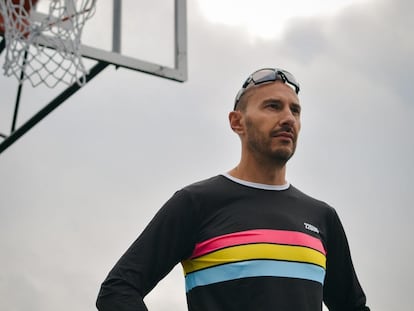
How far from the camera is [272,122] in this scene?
2.97 m

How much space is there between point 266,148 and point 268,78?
0.34 meters

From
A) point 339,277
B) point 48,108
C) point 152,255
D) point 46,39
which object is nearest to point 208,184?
point 152,255

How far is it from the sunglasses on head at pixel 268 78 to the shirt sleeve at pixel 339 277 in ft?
1.97

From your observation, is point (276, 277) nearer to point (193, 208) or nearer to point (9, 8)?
point (193, 208)

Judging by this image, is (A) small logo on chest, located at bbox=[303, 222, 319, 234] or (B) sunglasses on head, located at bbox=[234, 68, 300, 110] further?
(B) sunglasses on head, located at bbox=[234, 68, 300, 110]

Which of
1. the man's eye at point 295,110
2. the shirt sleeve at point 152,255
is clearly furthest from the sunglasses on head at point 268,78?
the shirt sleeve at point 152,255

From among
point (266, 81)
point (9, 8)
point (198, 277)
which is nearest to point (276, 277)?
point (198, 277)

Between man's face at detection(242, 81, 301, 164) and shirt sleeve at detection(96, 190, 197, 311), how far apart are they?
14.6 inches

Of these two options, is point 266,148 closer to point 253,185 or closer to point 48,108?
point 253,185

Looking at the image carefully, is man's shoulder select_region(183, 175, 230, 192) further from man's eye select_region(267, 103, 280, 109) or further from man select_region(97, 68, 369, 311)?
man's eye select_region(267, 103, 280, 109)

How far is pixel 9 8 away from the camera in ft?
13.4

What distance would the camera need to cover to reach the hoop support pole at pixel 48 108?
484 cm

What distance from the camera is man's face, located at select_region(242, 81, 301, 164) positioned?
9.63 feet

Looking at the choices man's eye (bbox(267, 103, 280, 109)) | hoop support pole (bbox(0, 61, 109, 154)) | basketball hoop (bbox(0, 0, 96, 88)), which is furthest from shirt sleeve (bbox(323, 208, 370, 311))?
hoop support pole (bbox(0, 61, 109, 154))
